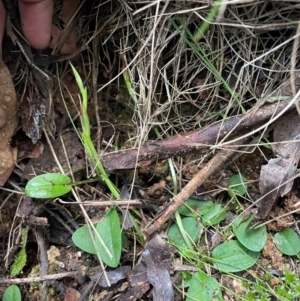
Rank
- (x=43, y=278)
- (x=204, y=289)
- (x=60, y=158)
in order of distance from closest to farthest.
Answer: (x=204, y=289)
(x=43, y=278)
(x=60, y=158)

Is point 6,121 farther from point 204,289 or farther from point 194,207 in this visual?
point 204,289

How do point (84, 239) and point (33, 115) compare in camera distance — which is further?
point (33, 115)

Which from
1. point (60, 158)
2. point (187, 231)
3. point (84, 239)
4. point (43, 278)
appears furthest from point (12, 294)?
point (187, 231)

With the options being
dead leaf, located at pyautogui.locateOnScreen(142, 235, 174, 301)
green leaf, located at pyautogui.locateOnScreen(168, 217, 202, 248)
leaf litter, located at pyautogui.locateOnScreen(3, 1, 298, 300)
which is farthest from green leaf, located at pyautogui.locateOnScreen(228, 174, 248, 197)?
dead leaf, located at pyautogui.locateOnScreen(142, 235, 174, 301)

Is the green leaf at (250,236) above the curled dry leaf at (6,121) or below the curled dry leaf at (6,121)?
below

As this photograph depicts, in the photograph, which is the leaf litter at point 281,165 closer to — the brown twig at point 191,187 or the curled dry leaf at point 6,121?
the brown twig at point 191,187

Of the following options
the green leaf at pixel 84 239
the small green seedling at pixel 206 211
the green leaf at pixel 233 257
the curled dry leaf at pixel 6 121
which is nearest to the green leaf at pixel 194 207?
the small green seedling at pixel 206 211

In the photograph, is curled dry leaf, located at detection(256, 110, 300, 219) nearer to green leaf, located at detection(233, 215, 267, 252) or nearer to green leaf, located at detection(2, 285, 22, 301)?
green leaf, located at detection(233, 215, 267, 252)
